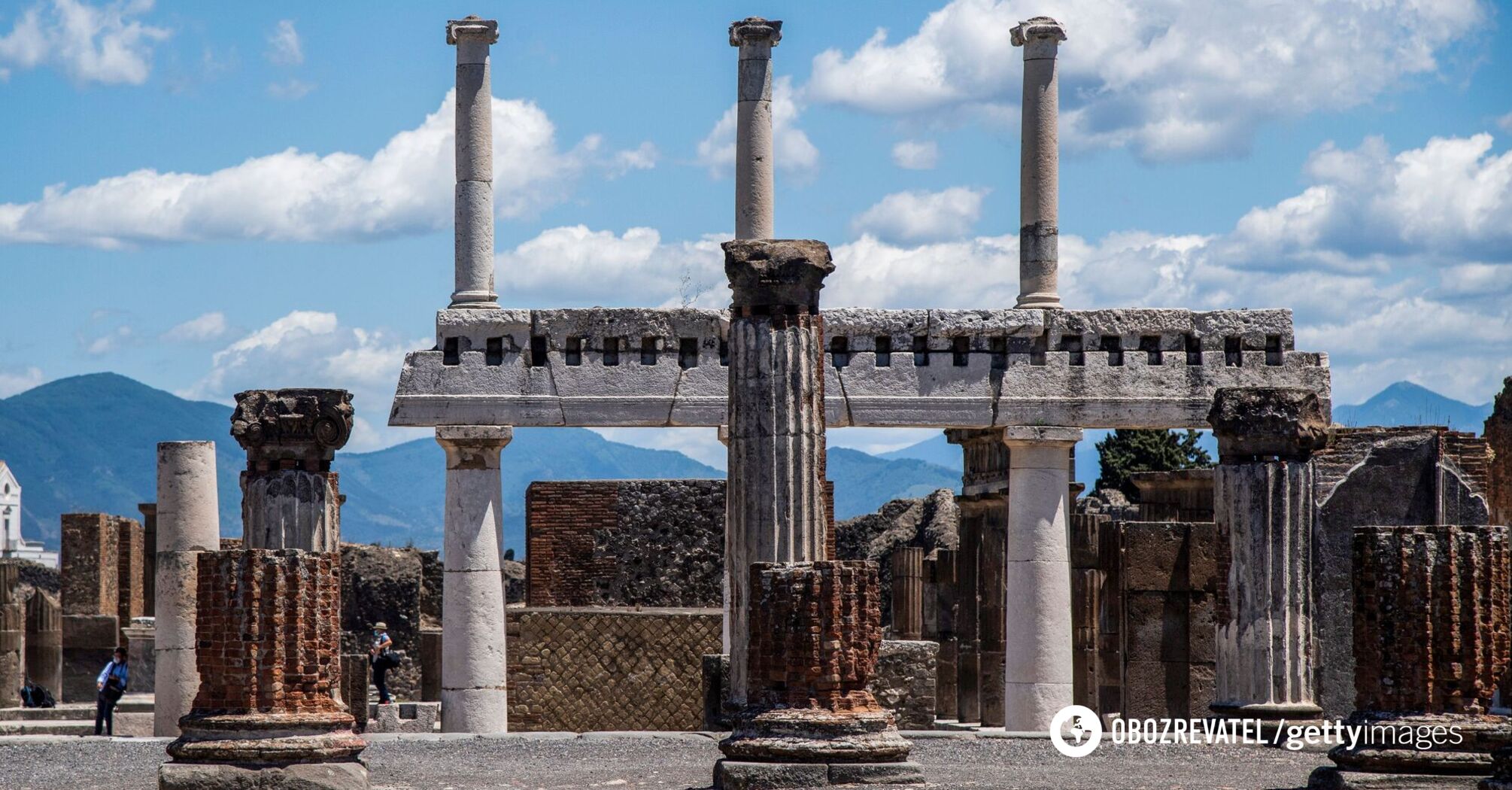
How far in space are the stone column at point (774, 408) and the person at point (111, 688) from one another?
10100 mm

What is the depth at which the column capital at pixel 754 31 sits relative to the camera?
22.5 meters

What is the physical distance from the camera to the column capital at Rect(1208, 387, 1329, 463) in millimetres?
19438

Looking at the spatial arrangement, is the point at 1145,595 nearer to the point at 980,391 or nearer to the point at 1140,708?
the point at 1140,708

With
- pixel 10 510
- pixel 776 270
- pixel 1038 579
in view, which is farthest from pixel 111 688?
pixel 10 510

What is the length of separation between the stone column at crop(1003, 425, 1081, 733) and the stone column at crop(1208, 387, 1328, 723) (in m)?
Result: 2.71

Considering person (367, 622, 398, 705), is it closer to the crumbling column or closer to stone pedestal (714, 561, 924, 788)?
stone pedestal (714, 561, 924, 788)

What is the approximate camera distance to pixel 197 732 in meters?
15.5

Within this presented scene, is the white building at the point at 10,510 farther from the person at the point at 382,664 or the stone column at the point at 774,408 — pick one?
the stone column at the point at 774,408

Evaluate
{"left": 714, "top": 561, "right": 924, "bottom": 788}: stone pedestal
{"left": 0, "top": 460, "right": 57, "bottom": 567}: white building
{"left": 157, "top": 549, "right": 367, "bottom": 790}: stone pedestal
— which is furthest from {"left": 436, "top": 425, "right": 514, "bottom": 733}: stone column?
{"left": 0, "top": 460, "right": 57, "bottom": 567}: white building

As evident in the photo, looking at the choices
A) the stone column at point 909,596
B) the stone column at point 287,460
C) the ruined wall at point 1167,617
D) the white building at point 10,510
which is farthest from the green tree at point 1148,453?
the white building at point 10,510

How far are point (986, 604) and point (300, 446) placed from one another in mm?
10328

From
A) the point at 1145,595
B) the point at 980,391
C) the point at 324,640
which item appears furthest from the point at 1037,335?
the point at 324,640

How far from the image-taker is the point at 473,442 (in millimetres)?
22016

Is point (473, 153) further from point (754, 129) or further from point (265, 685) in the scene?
point (265, 685)
